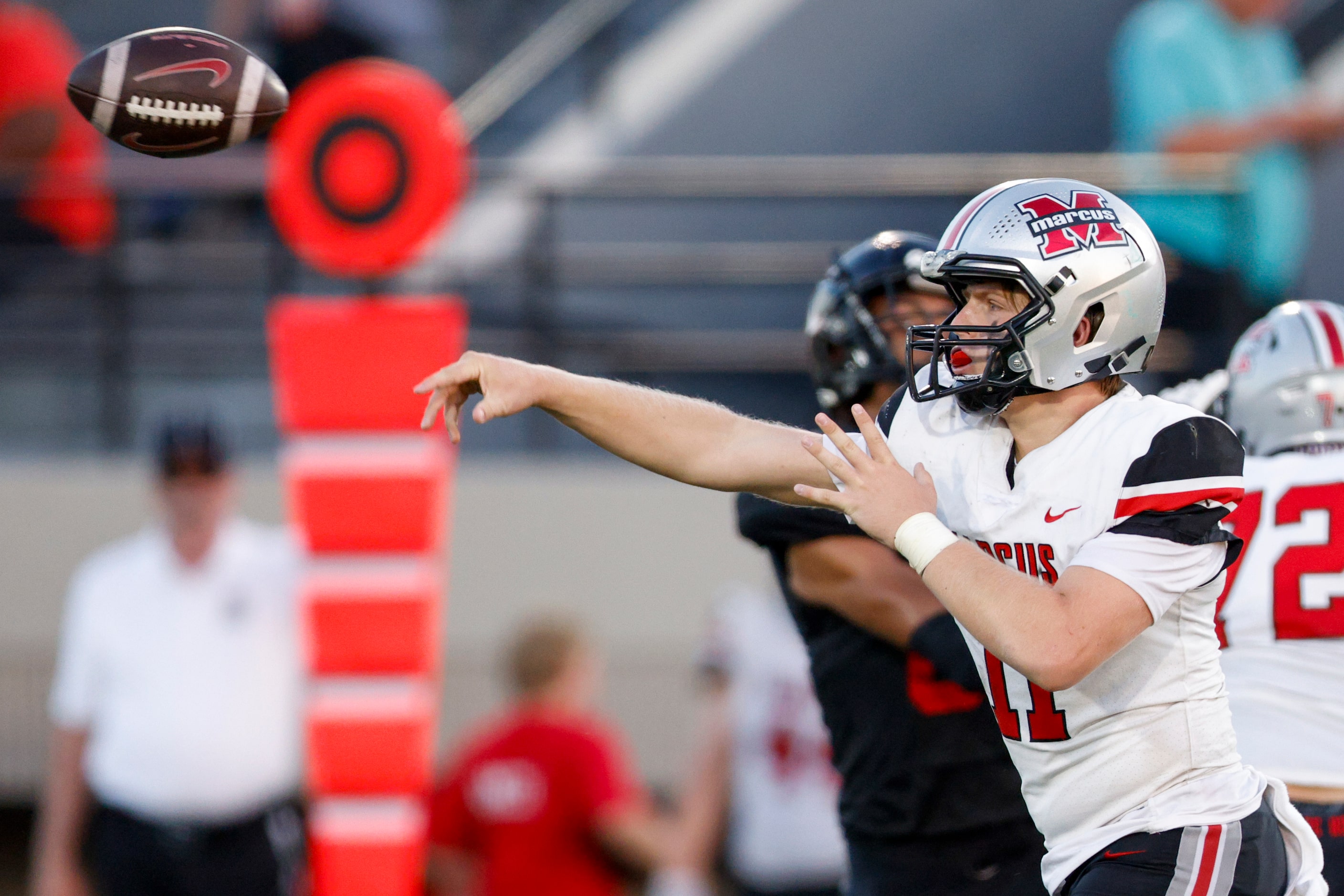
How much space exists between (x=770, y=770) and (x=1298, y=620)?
288cm

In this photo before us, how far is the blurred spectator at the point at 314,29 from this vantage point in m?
7.38

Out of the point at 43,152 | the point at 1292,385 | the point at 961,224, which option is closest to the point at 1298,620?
the point at 1292,385

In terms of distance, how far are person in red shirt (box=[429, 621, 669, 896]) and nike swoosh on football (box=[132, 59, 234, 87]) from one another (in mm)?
3037

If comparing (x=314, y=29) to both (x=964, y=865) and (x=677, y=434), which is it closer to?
(x=677, y=434)

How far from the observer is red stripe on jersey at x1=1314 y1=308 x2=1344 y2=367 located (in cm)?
306

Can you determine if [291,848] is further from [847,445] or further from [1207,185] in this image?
[1207,185]

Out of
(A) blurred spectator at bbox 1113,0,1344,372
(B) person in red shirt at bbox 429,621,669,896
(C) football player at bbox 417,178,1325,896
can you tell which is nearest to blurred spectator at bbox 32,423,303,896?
(B) person in red shirt at bbox 429,621,669,896

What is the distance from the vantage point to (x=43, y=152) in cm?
726

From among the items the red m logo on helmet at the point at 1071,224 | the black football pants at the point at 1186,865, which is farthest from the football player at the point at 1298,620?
the red m logo on helmet at the point at 1071,224

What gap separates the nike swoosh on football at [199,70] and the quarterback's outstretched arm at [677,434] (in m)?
0.62

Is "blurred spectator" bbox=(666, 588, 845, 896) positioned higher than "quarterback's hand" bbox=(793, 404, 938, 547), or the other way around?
"quarterback's hand" bbox=(793, 404, 938, 547)

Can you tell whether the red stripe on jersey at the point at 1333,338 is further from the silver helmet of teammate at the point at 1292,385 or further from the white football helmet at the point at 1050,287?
the white football helmet at the point at 1050,287

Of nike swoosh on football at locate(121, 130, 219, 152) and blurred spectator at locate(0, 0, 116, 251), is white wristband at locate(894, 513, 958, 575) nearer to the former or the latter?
nike swoosh on football at locate(121, 130, 219, 152)

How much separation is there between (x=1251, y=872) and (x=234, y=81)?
2.10m
